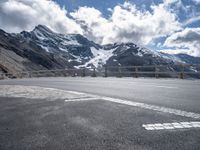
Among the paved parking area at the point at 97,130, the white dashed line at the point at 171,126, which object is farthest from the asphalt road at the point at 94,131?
the white dashed line at the point at 171,126

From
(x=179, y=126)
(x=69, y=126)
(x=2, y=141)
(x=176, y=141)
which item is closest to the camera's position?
(x=176, y=141)

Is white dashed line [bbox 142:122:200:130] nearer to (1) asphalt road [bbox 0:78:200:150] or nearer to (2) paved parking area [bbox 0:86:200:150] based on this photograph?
(2) paved parking area [bbox 0:86:200:150]

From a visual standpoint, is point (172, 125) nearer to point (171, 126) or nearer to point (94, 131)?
point (171, 126)

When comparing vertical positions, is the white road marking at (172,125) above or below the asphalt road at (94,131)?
above

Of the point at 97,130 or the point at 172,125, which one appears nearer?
the point at 97,130

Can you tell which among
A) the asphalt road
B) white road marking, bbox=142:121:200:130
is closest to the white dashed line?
white road marking, bbox=142:121:200:130

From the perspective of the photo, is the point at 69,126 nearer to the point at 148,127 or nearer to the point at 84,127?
the point at 84,127

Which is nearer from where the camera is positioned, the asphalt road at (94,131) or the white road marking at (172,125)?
the asphalt road at (94,131)

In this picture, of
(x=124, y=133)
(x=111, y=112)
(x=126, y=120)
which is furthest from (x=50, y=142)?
(x=111, y=112)

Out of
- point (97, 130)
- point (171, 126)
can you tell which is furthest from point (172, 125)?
point (97, 130)

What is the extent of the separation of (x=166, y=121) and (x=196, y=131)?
81 centimetres

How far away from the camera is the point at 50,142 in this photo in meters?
3.85

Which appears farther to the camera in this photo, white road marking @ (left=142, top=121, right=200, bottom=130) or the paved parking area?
white road marking @ (left=142, top=121, right=200, bottom=130)

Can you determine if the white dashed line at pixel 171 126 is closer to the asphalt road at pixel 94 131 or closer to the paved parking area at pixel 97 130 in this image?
the paved parking area at pixel 97 130
